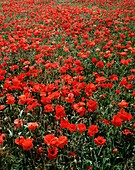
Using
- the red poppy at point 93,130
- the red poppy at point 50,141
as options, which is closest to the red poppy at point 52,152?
the red poppy at point 50,141

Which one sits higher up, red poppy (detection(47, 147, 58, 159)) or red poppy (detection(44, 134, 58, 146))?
red poppy (detection(44, 134, 58, 146))

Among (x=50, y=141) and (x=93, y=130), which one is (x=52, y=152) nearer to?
(x=50, y=141)

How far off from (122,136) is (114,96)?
3.06ft

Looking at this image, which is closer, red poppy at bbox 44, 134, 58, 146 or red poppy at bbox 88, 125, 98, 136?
red poppy at bbox 44, 134, 58, 146

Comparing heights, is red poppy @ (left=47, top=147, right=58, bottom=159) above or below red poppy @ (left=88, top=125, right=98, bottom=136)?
below

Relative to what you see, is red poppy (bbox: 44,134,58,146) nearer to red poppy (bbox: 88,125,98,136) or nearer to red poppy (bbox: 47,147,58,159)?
red poppy (bbox: 47,147,58,159)

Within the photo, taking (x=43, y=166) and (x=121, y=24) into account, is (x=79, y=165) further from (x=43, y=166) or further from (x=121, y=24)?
(x=121, y=24)

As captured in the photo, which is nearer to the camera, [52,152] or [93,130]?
[52,152]

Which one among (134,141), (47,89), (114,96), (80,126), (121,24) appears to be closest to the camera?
(80,126)

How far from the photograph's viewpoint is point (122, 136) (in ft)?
10.8

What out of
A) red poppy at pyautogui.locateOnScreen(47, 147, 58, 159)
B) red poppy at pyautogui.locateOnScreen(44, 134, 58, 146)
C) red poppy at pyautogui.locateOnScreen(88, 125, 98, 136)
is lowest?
red poppy at pyautogui.locateOnScreen(47, 147, 58, 159)

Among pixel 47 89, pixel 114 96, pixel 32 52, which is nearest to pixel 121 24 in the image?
pixel 32 52

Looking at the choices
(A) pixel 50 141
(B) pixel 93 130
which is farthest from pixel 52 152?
(B) pixel 93 130

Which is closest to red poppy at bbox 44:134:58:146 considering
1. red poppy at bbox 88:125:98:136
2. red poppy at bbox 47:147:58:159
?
red poppy at bbox 47:147:58:159
